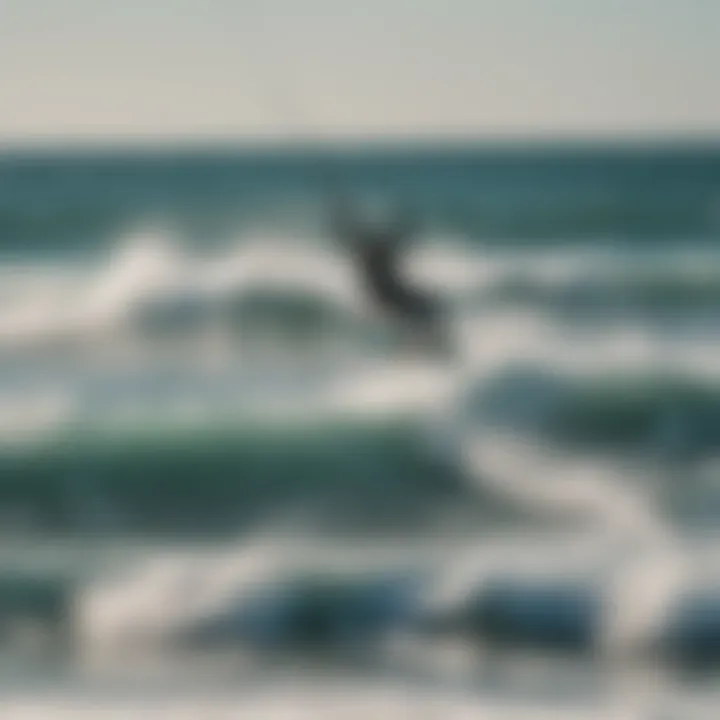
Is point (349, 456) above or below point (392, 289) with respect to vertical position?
below

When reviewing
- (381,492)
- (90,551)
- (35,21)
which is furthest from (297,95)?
(90,551)

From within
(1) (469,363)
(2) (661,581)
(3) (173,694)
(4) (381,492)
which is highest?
(1) (469,363)

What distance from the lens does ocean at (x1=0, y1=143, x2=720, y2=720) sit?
1218 mm

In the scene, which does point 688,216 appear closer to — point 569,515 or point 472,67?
point 472,67

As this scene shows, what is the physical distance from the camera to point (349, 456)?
144 cm

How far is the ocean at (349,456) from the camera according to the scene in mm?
1218

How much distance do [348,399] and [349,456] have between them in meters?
0.08

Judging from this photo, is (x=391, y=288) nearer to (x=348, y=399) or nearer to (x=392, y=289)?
(x=392, y=289)

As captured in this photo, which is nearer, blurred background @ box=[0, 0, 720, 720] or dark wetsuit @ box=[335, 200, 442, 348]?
blurred background @ box=[0, 0, 720, 720]

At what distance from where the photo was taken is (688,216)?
196 centimetres

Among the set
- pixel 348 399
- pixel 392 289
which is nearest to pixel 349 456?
pixel 348 399

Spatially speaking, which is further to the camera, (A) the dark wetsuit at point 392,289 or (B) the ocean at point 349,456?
(A) the dark wetsuit at point 392,289

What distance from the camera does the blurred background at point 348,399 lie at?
1.23 meters

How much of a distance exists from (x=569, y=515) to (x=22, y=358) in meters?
0.74
